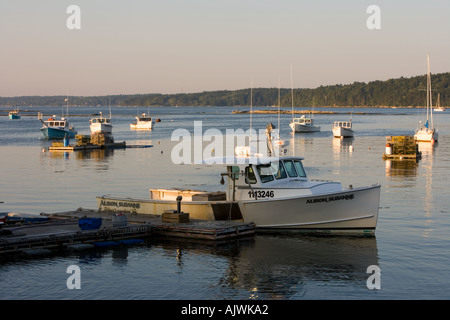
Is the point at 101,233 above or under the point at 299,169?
under

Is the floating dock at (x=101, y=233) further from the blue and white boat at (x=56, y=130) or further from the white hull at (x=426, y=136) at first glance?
the blue and white boat at (x=56, y=130)

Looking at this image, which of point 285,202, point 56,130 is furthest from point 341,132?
point 285,202

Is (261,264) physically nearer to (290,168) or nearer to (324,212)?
(324,212)

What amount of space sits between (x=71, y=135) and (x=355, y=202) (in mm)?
85097

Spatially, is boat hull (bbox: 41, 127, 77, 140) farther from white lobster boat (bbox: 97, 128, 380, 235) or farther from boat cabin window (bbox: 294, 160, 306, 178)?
boat cabin window (bbox: 294, 160, 306, 178)

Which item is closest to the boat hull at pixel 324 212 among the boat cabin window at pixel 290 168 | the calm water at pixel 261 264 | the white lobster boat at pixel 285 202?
the white lobster boat at pixel 285 202

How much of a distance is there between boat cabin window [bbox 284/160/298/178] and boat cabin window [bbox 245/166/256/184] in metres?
1.53

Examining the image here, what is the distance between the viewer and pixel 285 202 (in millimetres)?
27531

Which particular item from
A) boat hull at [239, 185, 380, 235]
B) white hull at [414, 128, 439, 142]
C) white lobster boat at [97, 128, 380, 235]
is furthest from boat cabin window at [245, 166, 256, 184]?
white hull at [414, 128, 439, 142]

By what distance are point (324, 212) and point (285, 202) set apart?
66.0 inches

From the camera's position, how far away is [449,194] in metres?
39.5

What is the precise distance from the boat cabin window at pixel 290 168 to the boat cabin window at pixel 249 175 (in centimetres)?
153

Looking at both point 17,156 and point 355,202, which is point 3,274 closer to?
point 355,202
